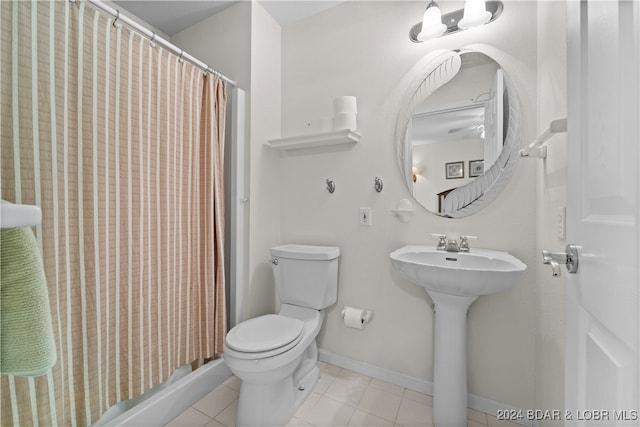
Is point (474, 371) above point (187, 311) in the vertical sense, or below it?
below

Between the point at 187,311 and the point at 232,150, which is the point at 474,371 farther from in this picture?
the point at 232,150

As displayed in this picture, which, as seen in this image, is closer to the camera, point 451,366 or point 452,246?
point 451,366

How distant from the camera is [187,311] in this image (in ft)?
4.72

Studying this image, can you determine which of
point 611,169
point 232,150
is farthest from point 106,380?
point 611,169

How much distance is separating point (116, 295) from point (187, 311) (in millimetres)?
378

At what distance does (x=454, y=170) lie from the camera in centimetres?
148

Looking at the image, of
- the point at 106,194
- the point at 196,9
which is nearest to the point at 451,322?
the point at 106,194

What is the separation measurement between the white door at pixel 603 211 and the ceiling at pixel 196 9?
1639 mm

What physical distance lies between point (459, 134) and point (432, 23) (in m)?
0.61

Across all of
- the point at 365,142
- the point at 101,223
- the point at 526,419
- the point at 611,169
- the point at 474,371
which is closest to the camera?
the point at 611,169

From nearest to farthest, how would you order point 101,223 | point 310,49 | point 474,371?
point 101,223 < point 474,371 < point 310,49

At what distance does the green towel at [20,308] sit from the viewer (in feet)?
1.38

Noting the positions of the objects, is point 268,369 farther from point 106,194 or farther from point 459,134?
point 459,134

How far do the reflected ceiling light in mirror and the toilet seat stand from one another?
1.72 meters
